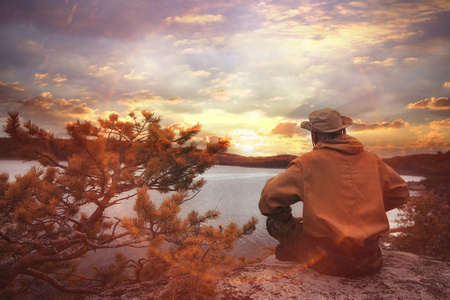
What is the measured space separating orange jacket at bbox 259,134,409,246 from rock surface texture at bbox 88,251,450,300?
504 millimetres

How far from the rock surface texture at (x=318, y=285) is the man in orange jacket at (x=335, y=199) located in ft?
0.59

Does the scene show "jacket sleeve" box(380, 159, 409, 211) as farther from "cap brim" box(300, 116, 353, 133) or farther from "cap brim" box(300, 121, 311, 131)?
"cap brim" box(300, 121, 311, 131)

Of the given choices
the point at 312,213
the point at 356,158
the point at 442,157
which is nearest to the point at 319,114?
the point at 356,158

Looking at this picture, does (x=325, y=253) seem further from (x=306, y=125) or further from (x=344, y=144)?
(x=306, y=125)

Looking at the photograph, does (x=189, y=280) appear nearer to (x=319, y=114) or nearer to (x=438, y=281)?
(x=319, y=114)

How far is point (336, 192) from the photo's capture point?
231 cm

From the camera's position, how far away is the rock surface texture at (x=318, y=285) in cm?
223

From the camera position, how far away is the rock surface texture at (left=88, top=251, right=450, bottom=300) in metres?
2.23

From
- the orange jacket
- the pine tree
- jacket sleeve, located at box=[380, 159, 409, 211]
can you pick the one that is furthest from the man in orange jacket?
the pine tree

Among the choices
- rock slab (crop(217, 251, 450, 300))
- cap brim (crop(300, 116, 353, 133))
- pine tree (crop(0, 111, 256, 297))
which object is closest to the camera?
rock slab (crop(217, 251, 450, 300))

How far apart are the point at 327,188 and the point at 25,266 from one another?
Answer: 4.59 meters

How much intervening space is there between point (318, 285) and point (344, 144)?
1.43 m

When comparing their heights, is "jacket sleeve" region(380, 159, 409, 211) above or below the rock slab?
above

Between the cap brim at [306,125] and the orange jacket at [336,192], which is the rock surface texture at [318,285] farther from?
the cap brim at [306,125]
